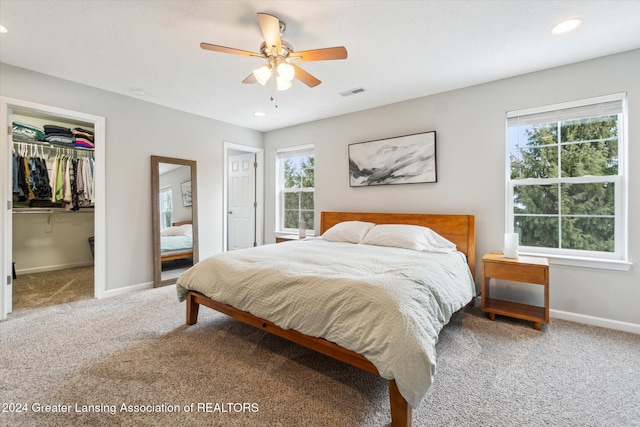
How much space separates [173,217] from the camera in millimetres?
4016

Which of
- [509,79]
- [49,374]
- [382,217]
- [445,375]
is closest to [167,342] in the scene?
[49,374]

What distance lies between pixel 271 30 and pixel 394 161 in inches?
91.7

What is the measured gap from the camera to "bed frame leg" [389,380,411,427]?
4.42 feet

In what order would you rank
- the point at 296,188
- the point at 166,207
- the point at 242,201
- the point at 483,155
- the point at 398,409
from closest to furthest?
the point at 398,409, the point at 483,155, the point at 166,207, the point at 296,188, the point at 242,201

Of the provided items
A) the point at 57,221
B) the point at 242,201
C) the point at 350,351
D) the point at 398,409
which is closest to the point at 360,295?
the point at 350,351

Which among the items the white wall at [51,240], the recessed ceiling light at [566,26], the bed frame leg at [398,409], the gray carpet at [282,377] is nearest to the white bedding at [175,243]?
the gray carpet at [282,377]

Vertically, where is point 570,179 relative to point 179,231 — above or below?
above

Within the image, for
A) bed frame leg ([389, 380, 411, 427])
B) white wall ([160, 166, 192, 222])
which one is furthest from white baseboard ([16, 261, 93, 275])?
bed frame leg ([389, 380, 411, 427])

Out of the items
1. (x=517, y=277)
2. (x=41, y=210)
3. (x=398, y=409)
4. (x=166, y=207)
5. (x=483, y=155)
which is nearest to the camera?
(x=398, y=409)

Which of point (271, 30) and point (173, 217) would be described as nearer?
point (271, 30)

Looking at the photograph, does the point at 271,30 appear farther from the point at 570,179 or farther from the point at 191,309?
the point at 570,179

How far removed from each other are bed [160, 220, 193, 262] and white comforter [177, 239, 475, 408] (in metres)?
1.63

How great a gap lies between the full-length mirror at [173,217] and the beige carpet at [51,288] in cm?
88

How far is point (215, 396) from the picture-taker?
1.62 m
